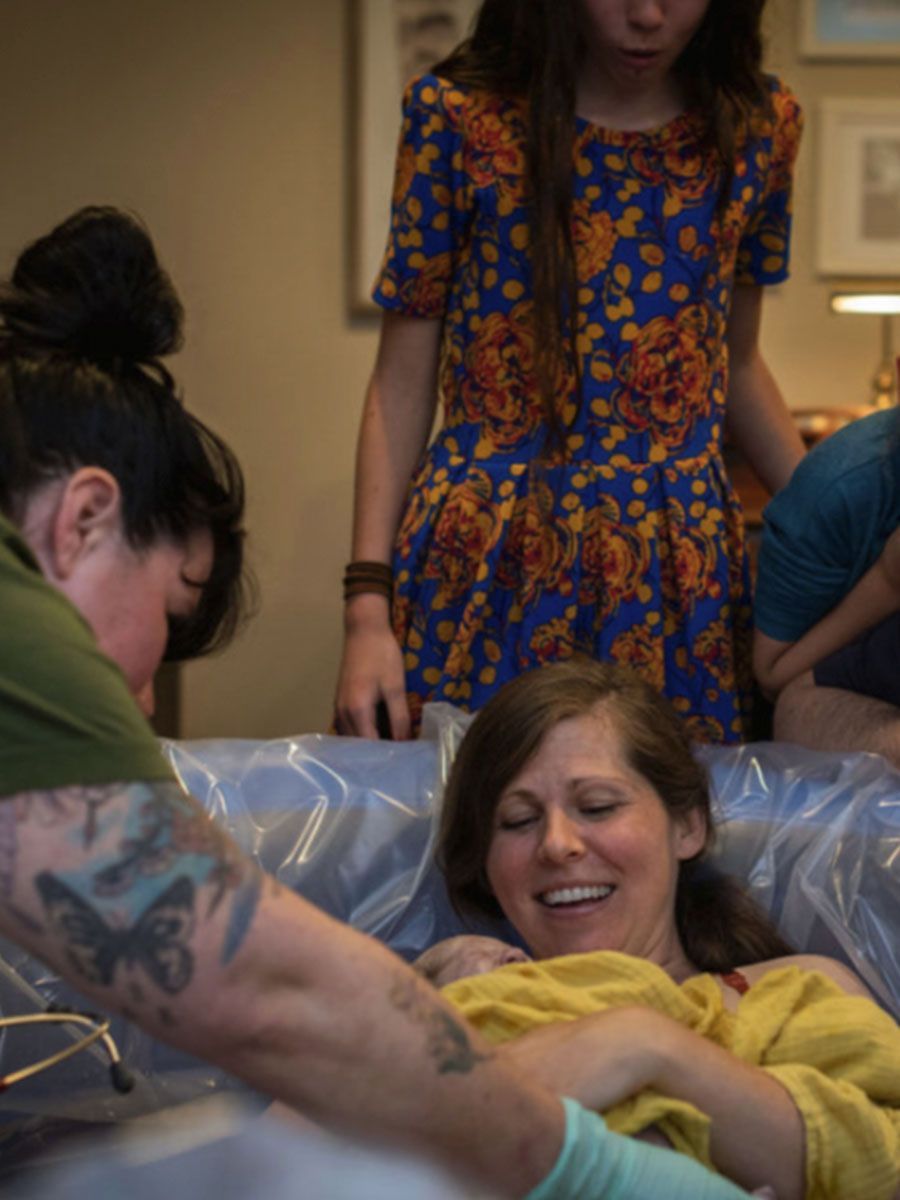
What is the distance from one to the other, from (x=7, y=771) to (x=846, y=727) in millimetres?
1258

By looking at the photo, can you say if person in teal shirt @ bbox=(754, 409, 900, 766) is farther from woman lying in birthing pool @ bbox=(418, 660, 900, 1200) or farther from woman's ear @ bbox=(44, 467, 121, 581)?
woman's ear @ bbox=(44, 467, 121, 581)

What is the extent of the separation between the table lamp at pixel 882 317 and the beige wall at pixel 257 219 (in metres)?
0.08

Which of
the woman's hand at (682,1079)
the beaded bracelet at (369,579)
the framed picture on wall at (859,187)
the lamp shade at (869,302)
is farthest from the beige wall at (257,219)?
the woman's hand at (682,1079)

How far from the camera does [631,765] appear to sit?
1.73 meters

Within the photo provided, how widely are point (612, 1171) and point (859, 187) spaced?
133 inches

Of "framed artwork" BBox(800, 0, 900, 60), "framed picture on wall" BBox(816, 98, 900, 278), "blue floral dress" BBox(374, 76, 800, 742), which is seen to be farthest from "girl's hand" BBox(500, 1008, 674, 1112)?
"framed artwork" BBox(800, 0, 900, 60)

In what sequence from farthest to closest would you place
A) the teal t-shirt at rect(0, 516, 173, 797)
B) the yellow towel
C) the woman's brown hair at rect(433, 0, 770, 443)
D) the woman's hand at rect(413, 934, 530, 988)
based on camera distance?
1. the woman's brown hair at rect(433, 0, 770, 443)
2. the woman's hand at rect(413, 934, 530, 988)
3. the yellow towel
4. the teal t-shirt at rect(0, 516, 173, 797)

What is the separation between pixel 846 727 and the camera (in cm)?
196

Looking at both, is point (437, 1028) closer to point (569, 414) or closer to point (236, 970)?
point (236, 970)

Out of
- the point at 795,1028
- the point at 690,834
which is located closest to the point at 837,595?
the point at 690,834

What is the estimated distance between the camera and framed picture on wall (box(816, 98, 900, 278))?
4.07 meters

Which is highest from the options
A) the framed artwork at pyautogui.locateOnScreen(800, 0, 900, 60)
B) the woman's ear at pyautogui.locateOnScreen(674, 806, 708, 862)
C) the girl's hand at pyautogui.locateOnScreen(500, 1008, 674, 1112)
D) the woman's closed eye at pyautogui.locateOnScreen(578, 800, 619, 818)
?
the framed artwork at pyautogui.locateOnScreen(800, 0, 900, 60)

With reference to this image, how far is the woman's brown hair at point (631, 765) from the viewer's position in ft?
5.70

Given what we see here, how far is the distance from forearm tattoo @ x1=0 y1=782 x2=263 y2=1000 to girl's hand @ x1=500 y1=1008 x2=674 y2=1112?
475 mm
